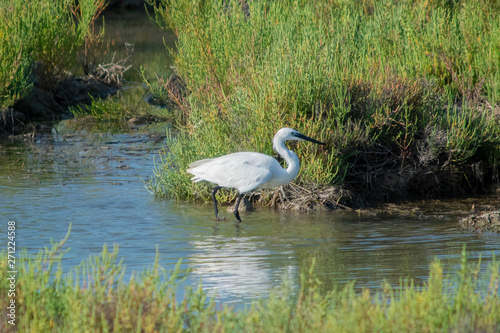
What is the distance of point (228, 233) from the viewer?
799cm

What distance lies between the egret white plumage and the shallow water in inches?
21.4

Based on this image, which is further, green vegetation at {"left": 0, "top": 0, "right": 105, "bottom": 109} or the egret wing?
green vegetation at {"left": 0, "top": 0, "right": 105, "bottom": 109}

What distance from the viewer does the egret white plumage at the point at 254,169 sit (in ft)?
26.7

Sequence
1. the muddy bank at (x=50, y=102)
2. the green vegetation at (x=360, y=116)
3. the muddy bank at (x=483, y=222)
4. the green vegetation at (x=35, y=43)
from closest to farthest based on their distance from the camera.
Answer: the muddy bank at (x=483, y=222)
the green vegetation at (x=360, y=116)
the green vegetation at (x=35, y=43)
the muddy bank at (x=50, y=102)

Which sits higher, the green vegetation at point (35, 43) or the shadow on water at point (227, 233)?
the green vegetation at point (35, 43)

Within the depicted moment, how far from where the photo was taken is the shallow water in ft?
20.6

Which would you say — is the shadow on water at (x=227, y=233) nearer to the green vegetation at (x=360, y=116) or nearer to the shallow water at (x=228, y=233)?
the shallow water at (x=228, y=233)

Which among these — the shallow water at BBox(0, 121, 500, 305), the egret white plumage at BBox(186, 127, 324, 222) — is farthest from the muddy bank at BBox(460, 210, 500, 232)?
the egret white plumage at BBox(186, 127, 324, 222)

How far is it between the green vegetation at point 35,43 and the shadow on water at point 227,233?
3.41 meters

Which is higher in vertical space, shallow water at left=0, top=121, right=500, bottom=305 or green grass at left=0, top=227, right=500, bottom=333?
green grass at left=0, top=227, right=500, bottom=333

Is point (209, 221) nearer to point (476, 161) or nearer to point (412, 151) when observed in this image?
point (412, 151)

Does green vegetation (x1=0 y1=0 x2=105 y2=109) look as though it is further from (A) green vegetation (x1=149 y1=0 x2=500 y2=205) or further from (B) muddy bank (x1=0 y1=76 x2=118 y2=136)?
(A) green vegetation (x1=149 y1=0 x2=500 y2=205)

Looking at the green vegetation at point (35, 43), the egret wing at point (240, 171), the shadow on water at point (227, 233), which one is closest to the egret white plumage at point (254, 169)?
the egret wing at point (240, 171)

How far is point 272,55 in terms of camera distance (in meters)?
9.98
